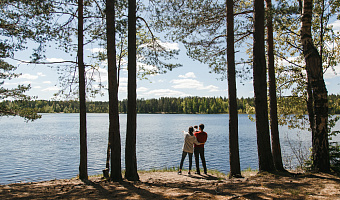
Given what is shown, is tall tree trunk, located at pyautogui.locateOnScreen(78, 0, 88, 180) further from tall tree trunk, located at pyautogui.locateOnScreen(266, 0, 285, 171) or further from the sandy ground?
tall tree trunk, located at pyautogui.locateOnScreen(266, 0, 285, 171)

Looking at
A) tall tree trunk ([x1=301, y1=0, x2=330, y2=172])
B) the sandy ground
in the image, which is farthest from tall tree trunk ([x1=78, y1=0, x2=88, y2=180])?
tall tree trunk ([x1=301, y1=0, x2=330, y2=172])

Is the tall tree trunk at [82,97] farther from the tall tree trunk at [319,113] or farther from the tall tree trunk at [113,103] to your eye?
the tall tree trunk at [319,113]

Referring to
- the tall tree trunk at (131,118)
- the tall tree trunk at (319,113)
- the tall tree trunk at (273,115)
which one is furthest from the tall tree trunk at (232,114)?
the tall tree trunk at (131,118)

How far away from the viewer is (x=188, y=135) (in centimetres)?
974

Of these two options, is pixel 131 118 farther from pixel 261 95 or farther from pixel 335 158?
pixel 335 158

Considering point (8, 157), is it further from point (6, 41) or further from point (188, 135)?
point (188, 135)

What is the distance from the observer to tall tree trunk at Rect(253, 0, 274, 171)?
7434mm

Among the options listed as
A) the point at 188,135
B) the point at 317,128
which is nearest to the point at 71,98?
the point at 188,135

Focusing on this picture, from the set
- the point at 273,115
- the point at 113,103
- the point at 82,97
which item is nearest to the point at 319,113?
the point at 273,115

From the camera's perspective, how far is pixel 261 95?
7508mm

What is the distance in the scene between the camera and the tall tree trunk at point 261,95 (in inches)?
293

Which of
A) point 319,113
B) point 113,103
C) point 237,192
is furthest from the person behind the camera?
point 113,103

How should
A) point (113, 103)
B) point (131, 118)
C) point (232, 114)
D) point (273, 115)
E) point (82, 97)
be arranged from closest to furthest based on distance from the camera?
point (113, 103)
point (131, 118)
point (232, 114)
point (82, 97)
point (273, 115)

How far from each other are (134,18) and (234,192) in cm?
597
